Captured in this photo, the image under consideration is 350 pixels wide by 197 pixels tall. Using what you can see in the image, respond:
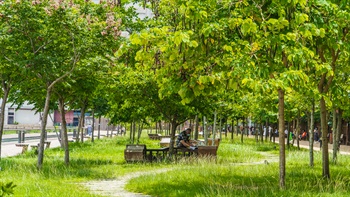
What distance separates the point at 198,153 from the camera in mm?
20203

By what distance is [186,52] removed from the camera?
9992 millimetres

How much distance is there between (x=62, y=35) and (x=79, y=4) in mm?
1272

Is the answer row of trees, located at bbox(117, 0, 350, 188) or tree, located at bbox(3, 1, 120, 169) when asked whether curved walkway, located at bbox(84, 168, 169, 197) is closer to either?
row of trees, located at bbox(117, 0, 350, 188)

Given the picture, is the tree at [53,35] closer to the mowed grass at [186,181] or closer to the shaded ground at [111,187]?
the mowed grass at [186,181]

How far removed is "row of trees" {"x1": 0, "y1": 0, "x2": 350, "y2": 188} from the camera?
360 inches

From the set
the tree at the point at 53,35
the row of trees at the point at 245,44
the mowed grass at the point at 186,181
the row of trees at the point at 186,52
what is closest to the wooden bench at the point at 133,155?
the mowed grass at the point at 186,181

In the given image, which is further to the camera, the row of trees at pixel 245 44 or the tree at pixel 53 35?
the tree at pixel 53 35

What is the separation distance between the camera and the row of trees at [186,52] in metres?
9.13

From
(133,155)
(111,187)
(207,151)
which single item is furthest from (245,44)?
(133,155)

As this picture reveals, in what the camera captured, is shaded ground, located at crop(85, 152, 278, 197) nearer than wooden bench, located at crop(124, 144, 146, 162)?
Yes

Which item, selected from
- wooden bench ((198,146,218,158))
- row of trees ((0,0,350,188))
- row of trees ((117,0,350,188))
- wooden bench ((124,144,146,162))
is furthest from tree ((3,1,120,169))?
wooden bench ((198,146,218,158))

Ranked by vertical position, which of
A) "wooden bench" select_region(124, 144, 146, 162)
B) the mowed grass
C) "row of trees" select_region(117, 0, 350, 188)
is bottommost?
the mowed grass

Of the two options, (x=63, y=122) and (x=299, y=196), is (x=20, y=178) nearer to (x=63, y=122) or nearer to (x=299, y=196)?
(x=63, y=122)

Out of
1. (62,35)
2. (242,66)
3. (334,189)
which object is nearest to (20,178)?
(62,35)
